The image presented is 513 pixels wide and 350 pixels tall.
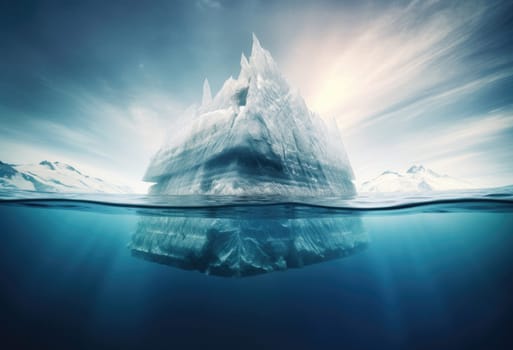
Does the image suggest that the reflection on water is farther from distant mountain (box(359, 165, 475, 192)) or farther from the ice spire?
distant mountain (box(359, 165, 475, 192))

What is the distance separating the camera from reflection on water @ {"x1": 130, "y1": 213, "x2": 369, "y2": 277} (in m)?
9.45

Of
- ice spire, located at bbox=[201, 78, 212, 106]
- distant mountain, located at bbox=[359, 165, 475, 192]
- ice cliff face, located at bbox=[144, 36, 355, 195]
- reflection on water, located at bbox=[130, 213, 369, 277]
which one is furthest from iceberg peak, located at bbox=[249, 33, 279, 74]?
distant mountain, located at bbox=[359, 165, 475, 192]

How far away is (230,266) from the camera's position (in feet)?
29.6

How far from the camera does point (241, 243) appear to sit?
966 cm

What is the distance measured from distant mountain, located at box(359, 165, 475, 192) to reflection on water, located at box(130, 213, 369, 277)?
59199 mm

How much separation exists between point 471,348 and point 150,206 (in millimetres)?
14822

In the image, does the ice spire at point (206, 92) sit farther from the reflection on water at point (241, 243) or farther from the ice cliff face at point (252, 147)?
the reflection on water at point (241, 243)

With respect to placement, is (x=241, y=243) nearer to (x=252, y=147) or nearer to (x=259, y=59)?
(x=252, y=147)

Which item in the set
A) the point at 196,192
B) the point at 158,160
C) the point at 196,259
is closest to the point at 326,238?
the point at 196,259

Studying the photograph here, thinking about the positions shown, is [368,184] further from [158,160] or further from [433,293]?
[158,160]

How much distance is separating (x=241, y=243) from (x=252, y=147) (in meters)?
6.52

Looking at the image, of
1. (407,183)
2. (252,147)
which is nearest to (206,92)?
(252,147)

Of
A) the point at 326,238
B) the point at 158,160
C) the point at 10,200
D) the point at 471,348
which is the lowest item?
the point at 471,348

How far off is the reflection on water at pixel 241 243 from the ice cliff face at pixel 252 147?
2.56 meters
